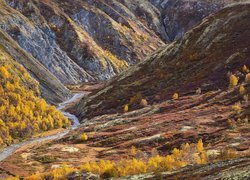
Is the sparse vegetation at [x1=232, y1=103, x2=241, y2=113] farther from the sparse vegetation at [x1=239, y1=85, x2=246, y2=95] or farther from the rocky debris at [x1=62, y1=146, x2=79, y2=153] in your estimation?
the rocky debris at [x1=62, y1=146, x2=79, y2=153]

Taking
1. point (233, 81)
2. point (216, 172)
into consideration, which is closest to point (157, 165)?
point (216, 172)

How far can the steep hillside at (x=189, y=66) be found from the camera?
120 m

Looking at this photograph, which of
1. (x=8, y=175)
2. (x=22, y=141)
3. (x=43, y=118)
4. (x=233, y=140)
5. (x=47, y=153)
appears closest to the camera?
(x=233, y=140)

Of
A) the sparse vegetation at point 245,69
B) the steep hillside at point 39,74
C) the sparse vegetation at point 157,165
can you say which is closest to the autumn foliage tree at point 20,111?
the steep hillside at point 39,74

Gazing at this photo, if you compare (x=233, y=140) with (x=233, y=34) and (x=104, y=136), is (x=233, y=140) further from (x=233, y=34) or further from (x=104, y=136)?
(x=233, y=34)

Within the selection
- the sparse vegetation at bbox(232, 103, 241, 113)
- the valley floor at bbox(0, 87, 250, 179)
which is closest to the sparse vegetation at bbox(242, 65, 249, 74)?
the valley floor at bbox(0, 87, 250, 179)

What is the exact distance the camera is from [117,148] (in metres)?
86.9

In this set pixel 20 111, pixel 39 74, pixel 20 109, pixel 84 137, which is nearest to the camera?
pixel 84 137

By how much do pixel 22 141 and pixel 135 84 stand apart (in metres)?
46.5

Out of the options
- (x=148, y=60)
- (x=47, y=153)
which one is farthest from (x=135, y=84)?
(x=47, y=153)

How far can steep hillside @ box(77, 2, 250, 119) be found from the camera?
119500 mm

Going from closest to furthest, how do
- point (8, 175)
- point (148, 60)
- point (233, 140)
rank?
point (233, 140) < point (8, 175) < point (148, 60)

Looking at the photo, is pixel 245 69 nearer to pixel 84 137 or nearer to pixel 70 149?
pixel 84 137

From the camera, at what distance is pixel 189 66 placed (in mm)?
132500
